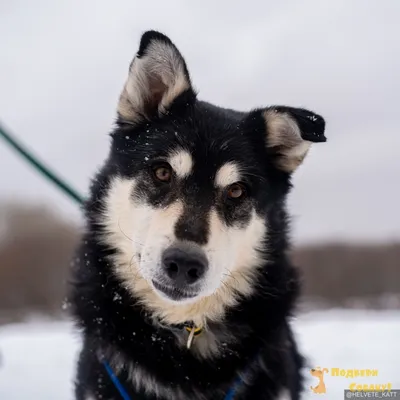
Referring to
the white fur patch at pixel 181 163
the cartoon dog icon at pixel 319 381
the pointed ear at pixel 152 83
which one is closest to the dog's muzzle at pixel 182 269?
the white fur patch at pixel 181 163

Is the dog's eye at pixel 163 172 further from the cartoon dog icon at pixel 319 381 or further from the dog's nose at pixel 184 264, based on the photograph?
the cartoon dog icon at pixel 319 381

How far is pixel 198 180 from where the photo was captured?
307 cm

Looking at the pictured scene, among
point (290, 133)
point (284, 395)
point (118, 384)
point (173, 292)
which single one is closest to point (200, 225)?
point (173, 292)

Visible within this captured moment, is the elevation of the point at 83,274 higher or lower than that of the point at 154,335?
higher

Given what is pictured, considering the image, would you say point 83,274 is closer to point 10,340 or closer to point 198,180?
point 198,180

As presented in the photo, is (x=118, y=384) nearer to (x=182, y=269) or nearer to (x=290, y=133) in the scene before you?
(x=182, y=269)

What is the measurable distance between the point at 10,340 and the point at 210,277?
6.13m

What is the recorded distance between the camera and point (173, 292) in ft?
9.09

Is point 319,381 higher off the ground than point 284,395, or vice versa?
point 319,381

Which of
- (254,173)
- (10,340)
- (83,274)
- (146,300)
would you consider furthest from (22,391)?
(10,340)

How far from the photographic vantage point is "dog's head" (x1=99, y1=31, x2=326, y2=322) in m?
2.85

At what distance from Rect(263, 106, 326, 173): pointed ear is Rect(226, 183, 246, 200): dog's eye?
0.43 metres

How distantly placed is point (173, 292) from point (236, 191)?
78 cm

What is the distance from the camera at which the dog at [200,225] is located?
10.1ft
